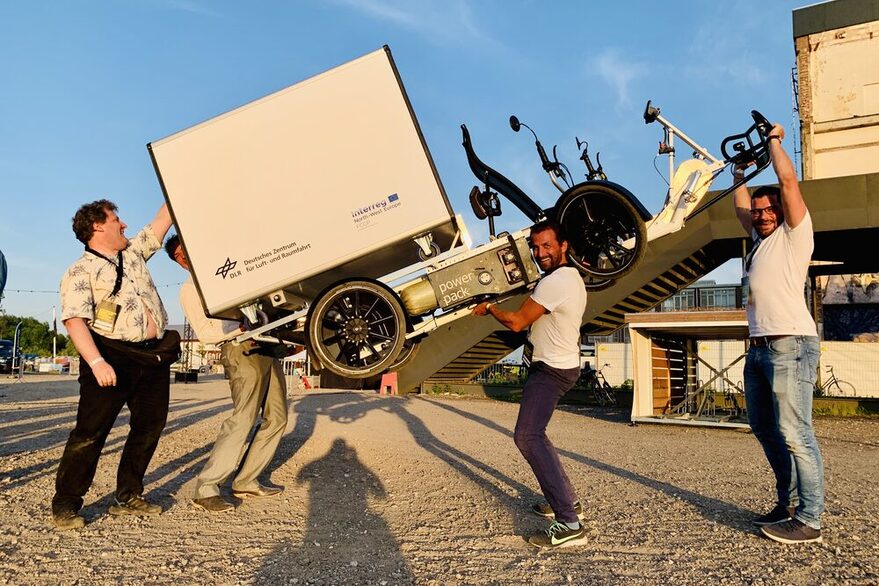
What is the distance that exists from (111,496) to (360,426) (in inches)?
225

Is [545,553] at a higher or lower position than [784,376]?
lower

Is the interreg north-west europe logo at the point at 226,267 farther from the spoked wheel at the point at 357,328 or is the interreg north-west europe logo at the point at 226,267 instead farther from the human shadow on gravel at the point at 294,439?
the human shadow on gravel at the point at 294,439

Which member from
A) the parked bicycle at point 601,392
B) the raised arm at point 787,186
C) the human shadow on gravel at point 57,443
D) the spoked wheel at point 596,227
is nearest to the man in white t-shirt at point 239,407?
the human shadow on gravel at point 57,443

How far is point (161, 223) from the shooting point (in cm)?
493

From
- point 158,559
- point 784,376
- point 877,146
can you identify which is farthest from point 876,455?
point 877,146

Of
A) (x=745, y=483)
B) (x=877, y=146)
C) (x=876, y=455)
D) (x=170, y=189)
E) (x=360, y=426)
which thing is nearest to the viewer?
(x=170, y=189)

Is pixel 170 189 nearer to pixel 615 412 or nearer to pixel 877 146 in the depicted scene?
pixel 615 412

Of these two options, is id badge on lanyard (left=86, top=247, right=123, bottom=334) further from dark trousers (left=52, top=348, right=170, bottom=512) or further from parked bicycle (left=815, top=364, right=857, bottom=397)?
parked bicycle (left=815, top=364, right=857, bottom=397)

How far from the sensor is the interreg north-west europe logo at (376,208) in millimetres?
4621

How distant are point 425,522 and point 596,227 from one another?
2.64 m

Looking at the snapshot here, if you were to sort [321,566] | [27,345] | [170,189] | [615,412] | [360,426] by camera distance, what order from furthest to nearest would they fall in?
[27,345], [615,412], [360,426], [170,189], [321,566]

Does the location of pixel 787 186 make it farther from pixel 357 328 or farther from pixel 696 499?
pixel 357 328

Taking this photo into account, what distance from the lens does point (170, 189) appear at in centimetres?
469

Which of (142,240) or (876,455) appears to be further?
(876,455)
